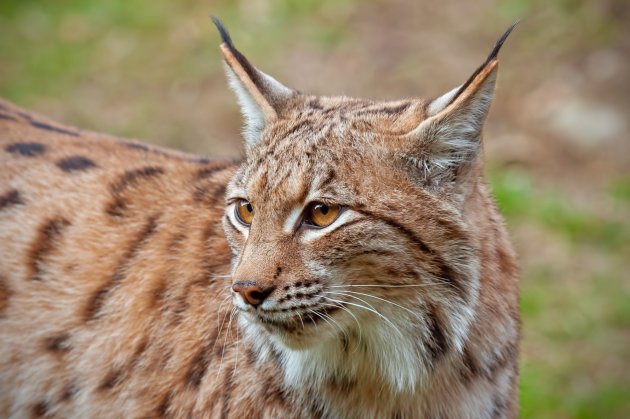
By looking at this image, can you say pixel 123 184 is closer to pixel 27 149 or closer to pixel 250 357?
pixel 27 149

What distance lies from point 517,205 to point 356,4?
395 centimetres

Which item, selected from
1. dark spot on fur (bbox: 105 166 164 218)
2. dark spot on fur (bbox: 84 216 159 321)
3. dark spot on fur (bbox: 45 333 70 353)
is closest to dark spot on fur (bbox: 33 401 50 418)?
dark spot on fur (bbox: 45 333 70 353)

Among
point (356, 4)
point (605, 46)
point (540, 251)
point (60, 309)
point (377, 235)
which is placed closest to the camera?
point (377, 235)

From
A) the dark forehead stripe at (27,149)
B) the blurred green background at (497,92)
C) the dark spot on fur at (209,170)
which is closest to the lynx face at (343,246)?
the dark spot on fur at (209,170)

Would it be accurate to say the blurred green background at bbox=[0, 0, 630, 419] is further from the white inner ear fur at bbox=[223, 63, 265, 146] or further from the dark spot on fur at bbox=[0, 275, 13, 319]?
the dark spot on fur at bbox=[0, 275, 13, 319]

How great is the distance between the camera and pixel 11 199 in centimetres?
503

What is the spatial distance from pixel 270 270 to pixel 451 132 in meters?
0.92

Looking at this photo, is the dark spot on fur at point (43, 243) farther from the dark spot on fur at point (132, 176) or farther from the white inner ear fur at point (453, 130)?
the white inner ear fur at point (453, 130)

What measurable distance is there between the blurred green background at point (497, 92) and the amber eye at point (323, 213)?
353 centimetres

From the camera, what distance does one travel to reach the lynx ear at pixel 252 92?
415 cm

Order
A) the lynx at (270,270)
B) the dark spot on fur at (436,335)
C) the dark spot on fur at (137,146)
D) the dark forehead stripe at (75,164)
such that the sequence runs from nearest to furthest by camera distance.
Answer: the lynx at (270,270), the dark spot on fur at (436,335), the dark forehead stripe at (75,164), the dark spot on fur at (137,146)

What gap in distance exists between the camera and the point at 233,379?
4.19 meters

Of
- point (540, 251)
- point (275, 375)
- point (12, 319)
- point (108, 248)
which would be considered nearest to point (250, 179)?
point (275, 375)

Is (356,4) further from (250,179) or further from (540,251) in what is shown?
(250,179)
